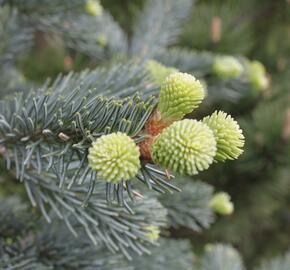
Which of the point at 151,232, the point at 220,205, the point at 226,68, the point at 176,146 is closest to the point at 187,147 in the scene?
the point at 176,146

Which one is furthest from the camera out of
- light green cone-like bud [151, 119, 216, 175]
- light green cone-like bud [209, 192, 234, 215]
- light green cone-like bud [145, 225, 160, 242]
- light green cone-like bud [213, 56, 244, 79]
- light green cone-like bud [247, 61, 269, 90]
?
light green cone-like bud [247, 61, 269, 90]

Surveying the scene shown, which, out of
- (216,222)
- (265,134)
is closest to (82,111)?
(265,134)

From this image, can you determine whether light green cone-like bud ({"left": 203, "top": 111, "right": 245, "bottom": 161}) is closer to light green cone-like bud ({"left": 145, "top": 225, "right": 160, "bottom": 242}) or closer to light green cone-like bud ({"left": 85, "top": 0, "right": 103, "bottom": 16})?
light green cone-like bud ({"left": 145, "top": 225, "right": 160, "bottom": 242})

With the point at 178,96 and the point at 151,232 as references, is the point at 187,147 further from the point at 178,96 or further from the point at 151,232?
the point at 151,232

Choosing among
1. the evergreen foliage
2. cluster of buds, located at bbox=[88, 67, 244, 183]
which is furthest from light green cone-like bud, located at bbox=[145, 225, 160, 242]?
cluster of buds, located at bbox=[88, 67, 244, 183]

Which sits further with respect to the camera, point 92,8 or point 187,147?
point 92,8

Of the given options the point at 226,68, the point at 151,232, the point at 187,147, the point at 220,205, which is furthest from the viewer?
the point at 226,68
